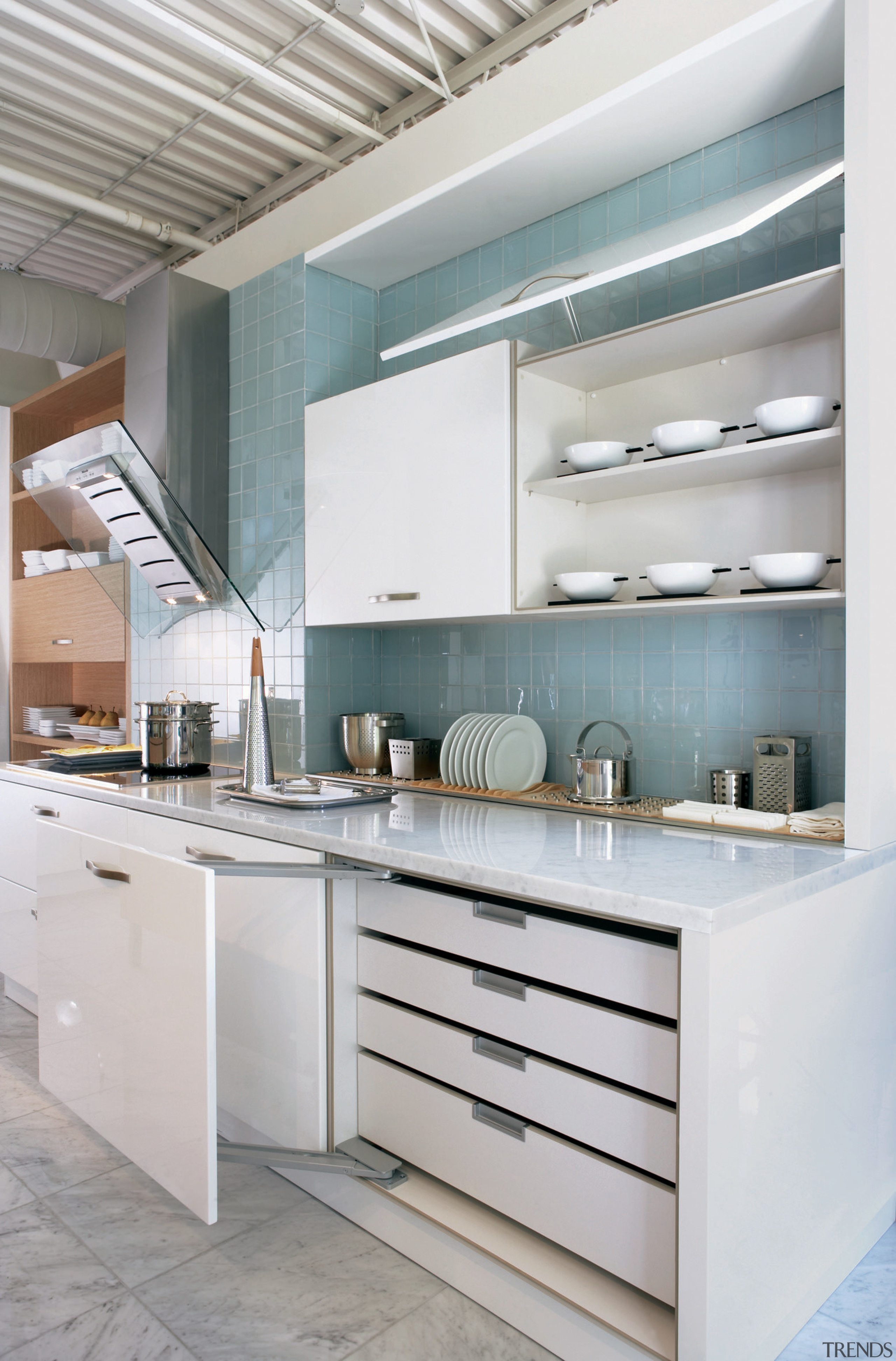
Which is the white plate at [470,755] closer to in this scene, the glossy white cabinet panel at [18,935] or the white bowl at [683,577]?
the white bowl at [683,577]

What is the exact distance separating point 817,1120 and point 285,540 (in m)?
2.17

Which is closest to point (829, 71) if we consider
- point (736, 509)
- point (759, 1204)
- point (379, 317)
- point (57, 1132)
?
point (736, 509)

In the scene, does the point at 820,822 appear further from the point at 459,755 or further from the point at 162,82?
the point at 162,82

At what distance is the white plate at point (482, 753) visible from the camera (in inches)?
95.9

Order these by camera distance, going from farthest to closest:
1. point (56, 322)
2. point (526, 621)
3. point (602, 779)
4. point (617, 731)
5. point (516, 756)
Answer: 1. point (56, 322)
2. point (526, 621)
3. point (516, 756)
4. point (617, 731)
5. point (602, 779)

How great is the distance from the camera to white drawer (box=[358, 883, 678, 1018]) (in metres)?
1.37

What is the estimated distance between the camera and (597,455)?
205cm

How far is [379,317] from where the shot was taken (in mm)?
3043

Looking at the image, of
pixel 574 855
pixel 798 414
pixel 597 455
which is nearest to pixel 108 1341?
pixel 574 855

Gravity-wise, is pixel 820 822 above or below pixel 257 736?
below

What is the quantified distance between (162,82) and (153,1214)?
3.20 m

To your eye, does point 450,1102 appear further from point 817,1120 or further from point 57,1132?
point 57,1132

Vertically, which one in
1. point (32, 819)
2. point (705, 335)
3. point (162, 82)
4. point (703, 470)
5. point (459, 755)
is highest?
point (162, 82)

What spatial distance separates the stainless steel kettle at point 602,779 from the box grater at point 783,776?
327 millimetres
